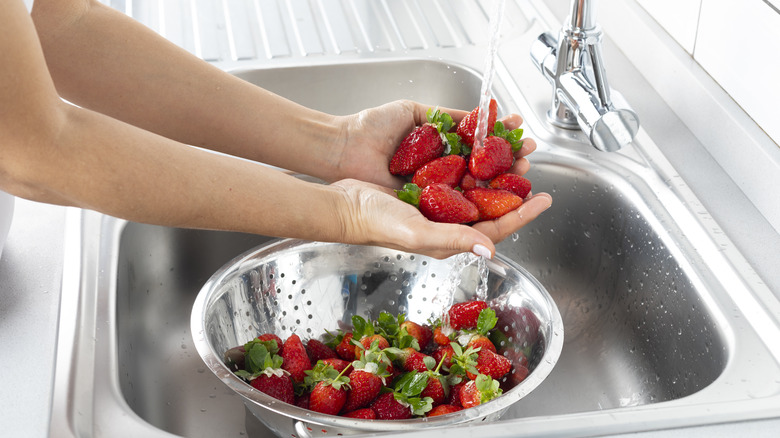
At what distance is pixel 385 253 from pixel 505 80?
389 mm

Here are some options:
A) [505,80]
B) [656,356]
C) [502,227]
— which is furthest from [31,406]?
[505,80]

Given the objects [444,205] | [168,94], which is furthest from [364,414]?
[168,94]

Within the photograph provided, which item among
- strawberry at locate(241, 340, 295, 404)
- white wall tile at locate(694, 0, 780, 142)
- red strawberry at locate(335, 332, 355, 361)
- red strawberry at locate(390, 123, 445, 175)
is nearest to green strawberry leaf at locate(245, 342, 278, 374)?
strawberry at locate(241, 340, 295, 404)

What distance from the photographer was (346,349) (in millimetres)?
1010

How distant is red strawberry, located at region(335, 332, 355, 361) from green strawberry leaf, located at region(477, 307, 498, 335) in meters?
0.15

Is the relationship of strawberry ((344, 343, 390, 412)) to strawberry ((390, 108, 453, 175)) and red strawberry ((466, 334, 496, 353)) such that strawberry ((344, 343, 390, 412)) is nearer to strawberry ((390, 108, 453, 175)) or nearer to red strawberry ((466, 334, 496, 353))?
red strawberry ((466, 334, 496, 353))

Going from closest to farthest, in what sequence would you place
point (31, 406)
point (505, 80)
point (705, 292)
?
point (31, 406)
point (705, 292)
point (505, 80)

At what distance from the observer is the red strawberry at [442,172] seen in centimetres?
104

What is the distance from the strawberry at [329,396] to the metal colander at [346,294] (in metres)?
0.11

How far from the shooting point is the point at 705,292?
3.10 ft

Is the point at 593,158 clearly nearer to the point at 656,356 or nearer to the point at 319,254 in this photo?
the point at 656,356

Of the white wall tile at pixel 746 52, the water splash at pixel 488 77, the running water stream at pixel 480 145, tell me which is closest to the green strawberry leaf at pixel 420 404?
the running water stream at pixel 480 145

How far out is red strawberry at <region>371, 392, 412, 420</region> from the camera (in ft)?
2.92

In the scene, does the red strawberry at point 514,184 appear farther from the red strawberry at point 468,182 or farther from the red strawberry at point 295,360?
the red strawberry at point 295,360
